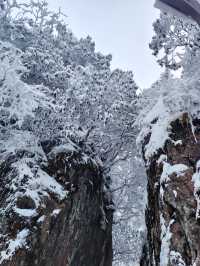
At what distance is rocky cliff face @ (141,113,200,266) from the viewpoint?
7816mm

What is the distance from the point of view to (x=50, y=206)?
10625mm

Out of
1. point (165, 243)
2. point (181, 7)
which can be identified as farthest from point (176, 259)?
point (181, 7)

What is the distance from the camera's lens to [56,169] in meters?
11.7

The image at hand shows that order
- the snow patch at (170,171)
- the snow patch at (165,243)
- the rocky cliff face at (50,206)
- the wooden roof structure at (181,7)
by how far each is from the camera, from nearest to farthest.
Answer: the wooden roof structure at (181,7) < the snow patch at (165,243) < the snow patch at (170,171) < the rocky cliff face at (50,206)

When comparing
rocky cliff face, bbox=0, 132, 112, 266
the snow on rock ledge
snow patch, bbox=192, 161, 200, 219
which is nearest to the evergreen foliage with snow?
rocky cliff face, bbox=0, 132, 112, 266

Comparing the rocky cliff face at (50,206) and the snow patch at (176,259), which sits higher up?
the rocky cliff face at (50,206)

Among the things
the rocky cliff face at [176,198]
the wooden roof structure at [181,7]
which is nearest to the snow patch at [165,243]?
the rocky cliff face at [176,198]

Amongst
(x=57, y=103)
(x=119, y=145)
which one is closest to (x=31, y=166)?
(x=57, y=103)

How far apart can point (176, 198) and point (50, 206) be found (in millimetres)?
3960

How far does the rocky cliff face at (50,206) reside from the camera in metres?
9.82

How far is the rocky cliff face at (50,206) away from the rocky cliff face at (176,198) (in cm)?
232

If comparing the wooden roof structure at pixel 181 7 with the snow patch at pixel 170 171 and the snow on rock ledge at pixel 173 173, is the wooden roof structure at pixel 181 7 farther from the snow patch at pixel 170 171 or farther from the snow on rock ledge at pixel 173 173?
the snow patch at pixel 170 171

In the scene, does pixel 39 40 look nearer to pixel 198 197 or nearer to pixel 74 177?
pixel 74 177

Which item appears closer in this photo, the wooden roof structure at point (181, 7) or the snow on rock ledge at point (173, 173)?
the wooden roof structure at point (181, 7)
